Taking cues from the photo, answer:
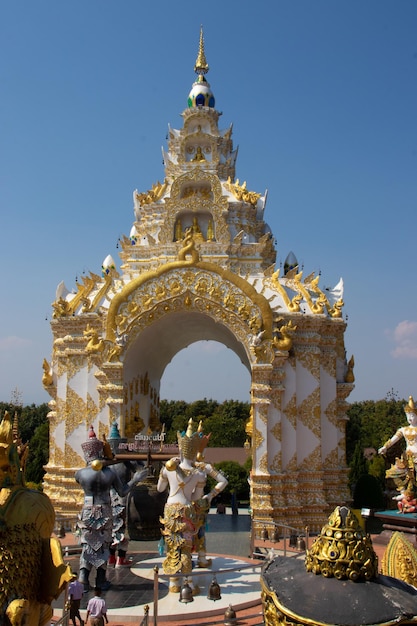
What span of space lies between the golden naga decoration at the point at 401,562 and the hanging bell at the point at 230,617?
4664 mm

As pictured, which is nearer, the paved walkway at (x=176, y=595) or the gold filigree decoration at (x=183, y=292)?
the paved walkway at (x=176, y=595)

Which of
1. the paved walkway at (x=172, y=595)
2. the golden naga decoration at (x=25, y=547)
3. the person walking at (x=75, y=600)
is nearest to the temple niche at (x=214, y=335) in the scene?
the paved walkway at (x=172, y=595)

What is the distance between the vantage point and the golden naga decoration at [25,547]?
12.0 feet

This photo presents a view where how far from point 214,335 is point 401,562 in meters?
15.7

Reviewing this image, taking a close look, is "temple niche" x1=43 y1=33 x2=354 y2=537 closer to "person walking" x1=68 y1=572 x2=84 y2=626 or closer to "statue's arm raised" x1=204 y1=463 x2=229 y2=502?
"statue's arm raised" x1=204 y1=463 x2=229 y2=502

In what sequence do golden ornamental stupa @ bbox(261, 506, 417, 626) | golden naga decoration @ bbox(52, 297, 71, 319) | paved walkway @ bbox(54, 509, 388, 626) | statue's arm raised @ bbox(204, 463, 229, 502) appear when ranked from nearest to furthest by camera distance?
golden ornamental stupa @ bbox(261, 506, 417, 626), paved walkway @ bbox(54, 509, 388, 626), statue's arm raised @ bbox(204, 463, 229, 502), golden naga decoration @ bbox(52, 297, 71, 319)

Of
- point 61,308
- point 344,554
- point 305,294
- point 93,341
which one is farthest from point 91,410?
point 344,554

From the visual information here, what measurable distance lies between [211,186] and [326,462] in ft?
29.1

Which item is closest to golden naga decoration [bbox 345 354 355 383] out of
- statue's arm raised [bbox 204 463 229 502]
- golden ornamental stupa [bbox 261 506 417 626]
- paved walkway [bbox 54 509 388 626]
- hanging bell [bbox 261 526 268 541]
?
hanging bell [bbox 261 526 268 541]

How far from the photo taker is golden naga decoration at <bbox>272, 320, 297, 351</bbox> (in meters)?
15.6

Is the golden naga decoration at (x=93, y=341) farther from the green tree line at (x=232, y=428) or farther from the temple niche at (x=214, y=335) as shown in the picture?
the green tree line at (x=232, y=428)

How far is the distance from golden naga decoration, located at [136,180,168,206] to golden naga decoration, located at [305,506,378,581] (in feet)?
57.2

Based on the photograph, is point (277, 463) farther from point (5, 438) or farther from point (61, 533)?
point (5, 438)

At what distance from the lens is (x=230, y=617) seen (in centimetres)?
805
